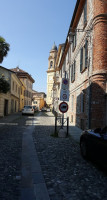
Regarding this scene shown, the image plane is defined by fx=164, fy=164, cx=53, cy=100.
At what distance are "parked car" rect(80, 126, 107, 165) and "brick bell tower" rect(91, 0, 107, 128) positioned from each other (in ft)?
11.3

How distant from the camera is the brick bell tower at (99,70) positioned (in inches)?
330

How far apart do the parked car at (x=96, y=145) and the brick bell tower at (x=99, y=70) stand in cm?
346

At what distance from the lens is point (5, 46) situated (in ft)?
48.3

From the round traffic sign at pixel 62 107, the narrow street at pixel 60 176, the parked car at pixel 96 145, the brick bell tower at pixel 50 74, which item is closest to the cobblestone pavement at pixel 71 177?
the narrow street at pixel 60 176

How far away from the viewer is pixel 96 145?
4281 mm

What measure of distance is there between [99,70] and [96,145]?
5039 millimetres

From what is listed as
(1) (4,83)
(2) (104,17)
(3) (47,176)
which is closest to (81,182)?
(3) (47,176)

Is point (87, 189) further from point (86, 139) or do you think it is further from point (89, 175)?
point (86, 139)

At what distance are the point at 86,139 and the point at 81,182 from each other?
5.44ft

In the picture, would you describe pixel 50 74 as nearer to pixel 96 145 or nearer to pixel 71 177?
pixel 96 145

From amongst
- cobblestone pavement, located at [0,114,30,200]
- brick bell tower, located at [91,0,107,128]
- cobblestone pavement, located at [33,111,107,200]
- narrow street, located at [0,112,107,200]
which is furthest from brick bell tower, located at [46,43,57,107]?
cobblestone pavement, located at [33,111,107,200]

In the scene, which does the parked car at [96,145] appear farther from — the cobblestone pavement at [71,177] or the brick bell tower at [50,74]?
the brick bell tower at [50,74]

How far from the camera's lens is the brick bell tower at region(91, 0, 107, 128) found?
8.38 m

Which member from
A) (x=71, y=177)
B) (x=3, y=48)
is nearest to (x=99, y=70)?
(x=71, y=177)
